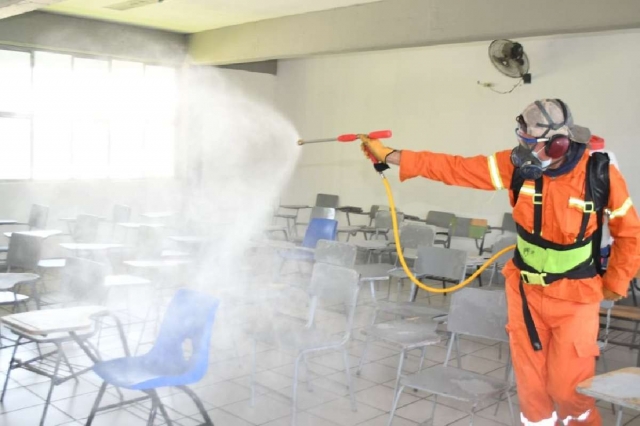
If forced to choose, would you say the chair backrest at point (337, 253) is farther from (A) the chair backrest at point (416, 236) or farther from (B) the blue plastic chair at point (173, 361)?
(B) the blue plastic chair at point (173, 361)

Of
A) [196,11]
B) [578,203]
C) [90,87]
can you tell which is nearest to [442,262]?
[578,203]

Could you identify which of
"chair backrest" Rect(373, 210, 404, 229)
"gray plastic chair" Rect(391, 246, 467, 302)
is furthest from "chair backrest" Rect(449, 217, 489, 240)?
"gray plastic chair" Rect(391, 246, 467, 302)

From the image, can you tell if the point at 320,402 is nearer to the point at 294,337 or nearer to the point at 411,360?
the point at 294,337

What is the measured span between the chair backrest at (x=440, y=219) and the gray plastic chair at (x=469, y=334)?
180 inches

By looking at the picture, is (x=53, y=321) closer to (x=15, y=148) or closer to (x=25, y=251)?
(x=25, y=251)

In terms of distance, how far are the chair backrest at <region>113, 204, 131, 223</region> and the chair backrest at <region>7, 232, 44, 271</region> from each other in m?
2.24

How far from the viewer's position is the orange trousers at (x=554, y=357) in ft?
8.99

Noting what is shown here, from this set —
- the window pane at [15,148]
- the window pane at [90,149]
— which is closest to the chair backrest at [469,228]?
the window pane at [90,149]

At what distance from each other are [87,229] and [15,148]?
251 centimetres

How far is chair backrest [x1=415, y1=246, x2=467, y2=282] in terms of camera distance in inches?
201

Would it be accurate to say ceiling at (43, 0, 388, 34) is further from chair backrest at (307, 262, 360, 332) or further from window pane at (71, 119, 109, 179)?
chair backrest at (307, 262, 360, 332)

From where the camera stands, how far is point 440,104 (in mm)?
8883

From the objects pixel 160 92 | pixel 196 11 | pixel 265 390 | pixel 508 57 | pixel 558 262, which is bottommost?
pixel 265 390

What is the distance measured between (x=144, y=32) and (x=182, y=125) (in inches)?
57.0
